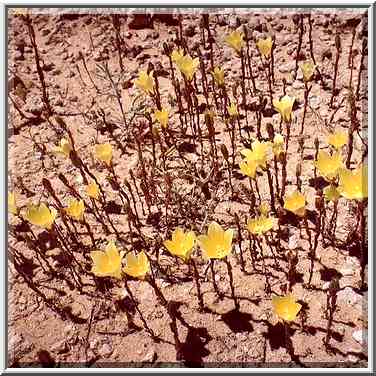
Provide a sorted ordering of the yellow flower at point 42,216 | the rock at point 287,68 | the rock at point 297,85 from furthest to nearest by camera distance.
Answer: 1. the rock at point 287,68
2. the rock at point 297,85
3. the yellow flower at point 42,216

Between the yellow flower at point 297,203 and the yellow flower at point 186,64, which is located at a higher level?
the yellow flower at point 186,64

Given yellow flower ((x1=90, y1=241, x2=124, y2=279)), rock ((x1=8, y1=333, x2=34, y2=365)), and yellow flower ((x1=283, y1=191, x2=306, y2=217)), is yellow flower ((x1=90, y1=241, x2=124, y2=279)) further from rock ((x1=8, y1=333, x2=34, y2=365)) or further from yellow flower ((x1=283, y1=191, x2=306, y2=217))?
yellow flower ((x1=283, y1=191, x2=306, y2=217))

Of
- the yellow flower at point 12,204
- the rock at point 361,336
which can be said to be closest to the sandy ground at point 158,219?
the rock at point 361,336

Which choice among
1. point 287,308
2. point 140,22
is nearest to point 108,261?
point 287,308

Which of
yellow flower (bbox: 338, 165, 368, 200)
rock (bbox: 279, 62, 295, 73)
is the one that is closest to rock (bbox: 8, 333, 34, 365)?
yellow flower (bbox: 338, 165, 368, 200)

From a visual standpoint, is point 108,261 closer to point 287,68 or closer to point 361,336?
point 361,336

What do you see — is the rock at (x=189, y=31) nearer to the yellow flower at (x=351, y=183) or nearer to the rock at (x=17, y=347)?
the yellow flower at (x=351, y=183)
